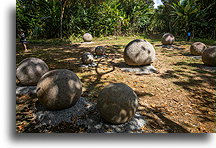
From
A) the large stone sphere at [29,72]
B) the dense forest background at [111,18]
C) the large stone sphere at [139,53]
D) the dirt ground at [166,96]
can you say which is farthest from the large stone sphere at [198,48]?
the large stone sphere at [29,72]

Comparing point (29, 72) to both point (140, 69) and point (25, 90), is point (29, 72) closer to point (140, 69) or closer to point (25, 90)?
point (25, 90)

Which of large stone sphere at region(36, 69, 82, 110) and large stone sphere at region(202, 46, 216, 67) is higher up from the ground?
large stone sphere at region(202, 46, 216, 67)

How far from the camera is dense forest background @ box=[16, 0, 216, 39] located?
1293cm

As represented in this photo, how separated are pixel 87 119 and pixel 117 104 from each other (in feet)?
2.73

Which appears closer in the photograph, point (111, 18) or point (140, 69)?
point (140, 69)

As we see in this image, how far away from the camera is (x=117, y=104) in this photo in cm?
255

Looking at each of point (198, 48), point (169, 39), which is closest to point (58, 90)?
point (198, 48)

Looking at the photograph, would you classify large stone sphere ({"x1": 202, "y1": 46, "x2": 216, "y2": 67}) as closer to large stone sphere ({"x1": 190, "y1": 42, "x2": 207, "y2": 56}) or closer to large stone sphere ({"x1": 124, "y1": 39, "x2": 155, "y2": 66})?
large stone sphere ({"x1": 190, "y1": 42, "x2": 207, "y2": 56})

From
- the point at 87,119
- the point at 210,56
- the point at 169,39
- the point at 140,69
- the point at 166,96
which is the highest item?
the point at 169,39

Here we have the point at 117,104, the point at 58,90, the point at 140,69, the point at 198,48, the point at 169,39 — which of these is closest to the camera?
the point at 117,104

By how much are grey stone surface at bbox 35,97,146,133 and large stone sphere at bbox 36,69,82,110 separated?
169 mm

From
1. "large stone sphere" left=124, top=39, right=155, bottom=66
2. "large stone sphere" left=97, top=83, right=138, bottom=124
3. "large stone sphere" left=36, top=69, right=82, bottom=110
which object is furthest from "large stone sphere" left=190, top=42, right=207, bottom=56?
"large stone sphere" left=36, top=69, right=82, bottom=110

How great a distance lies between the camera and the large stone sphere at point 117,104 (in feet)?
8.43
